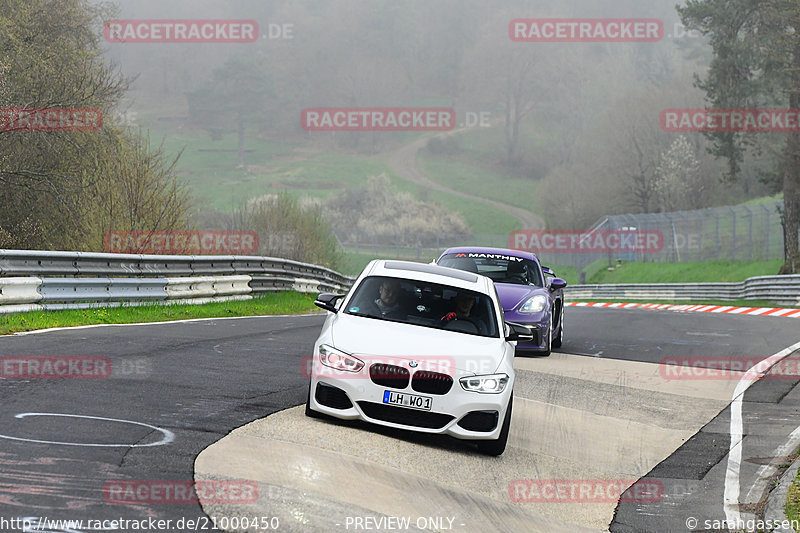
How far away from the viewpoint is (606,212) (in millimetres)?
90750

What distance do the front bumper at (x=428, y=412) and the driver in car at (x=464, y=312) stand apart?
119 centimetres

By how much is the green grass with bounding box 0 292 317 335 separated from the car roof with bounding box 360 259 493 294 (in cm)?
595

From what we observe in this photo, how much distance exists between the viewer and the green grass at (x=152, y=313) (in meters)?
14.0

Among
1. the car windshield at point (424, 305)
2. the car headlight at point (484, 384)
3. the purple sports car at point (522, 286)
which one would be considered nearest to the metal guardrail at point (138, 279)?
the purple sports car at point (522, 286)

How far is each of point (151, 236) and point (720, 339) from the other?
14.6 m

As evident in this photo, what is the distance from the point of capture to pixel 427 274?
30.8 ft

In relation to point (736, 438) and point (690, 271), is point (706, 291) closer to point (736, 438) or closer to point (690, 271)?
point (690, 271)

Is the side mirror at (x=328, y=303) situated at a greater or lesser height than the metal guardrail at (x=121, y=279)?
greater

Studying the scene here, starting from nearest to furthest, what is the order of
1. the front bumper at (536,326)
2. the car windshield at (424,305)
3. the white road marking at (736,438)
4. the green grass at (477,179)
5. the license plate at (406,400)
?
the white road marking at (736,438), the license plate at (406,400), the car windshield at (424,305), the front bumper at (536,326), the green grass at (477,179)

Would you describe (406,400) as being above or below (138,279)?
below

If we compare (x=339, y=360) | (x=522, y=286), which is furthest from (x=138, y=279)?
(x=339, y=360)

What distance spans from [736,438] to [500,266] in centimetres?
633

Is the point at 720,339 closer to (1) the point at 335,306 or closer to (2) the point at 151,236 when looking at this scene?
(1) the point at 335,306

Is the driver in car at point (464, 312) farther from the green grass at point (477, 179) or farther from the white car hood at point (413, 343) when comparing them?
the green grass at point (477, 179)
